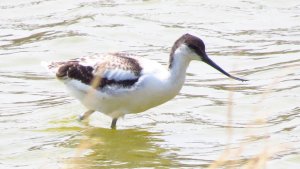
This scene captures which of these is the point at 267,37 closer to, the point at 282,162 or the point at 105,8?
the point at 105,8

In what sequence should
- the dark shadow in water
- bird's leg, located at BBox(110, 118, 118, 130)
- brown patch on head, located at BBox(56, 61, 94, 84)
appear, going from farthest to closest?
bird's leg, located at BBox(110, 118, 118, 130), brown patch on head, located at BBox(56, 61, 94, 84), the dark shadow in water

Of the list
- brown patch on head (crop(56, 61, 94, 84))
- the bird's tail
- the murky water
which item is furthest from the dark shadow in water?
the bird's tail

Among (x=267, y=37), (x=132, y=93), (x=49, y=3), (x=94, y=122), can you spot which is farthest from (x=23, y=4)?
(x=132, y=93)

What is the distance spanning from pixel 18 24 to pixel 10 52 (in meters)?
1.20

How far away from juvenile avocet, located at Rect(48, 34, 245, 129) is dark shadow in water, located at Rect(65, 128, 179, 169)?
0.92 ft

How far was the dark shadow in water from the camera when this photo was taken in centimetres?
1005

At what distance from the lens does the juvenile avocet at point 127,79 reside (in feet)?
34.9

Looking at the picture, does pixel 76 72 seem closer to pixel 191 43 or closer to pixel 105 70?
pixel 105 70

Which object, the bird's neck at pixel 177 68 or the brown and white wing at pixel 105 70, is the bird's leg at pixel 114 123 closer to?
the brown and white wing at pixel 105 70

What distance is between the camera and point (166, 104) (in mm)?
12484

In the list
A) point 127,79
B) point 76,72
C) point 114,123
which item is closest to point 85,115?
point 114,123

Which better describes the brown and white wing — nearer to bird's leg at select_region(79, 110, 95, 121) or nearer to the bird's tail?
the bird's tail

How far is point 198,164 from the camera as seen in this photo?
389 inches

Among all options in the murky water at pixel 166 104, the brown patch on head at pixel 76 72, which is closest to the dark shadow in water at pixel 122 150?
the murky water at pixel 166 104
